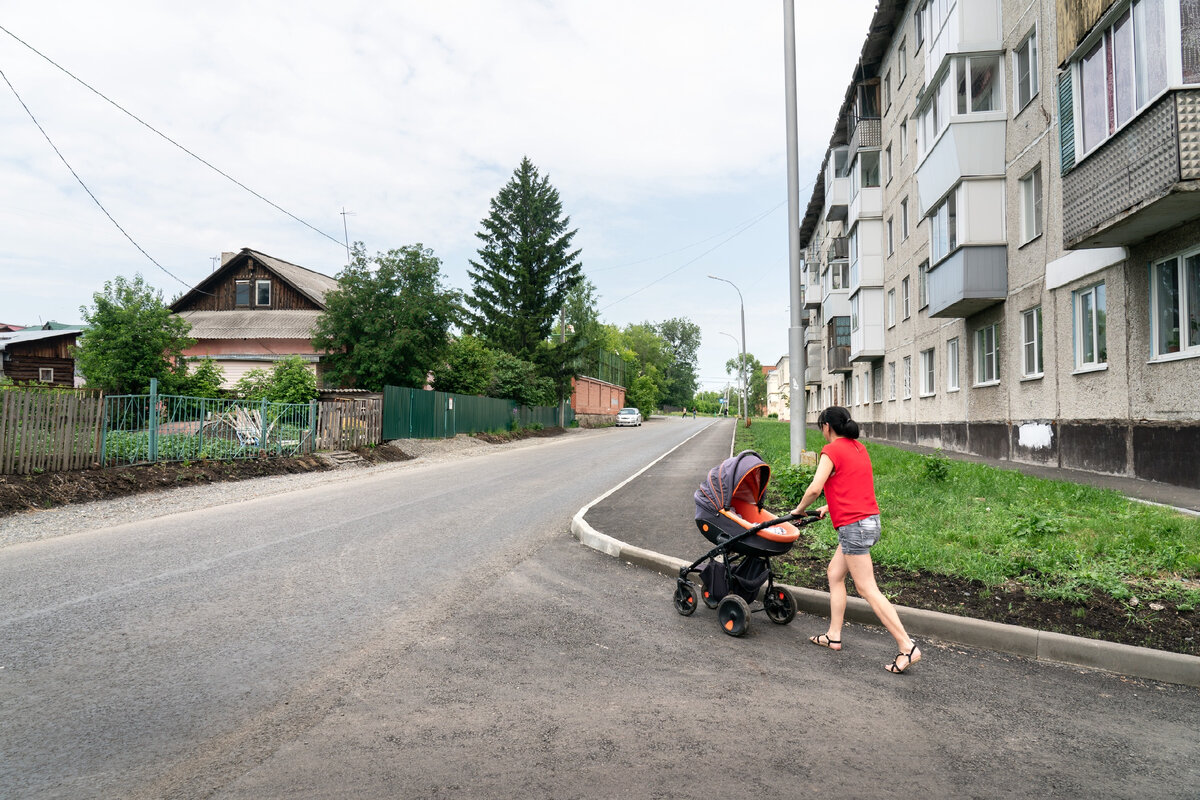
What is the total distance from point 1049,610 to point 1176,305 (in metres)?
8.35

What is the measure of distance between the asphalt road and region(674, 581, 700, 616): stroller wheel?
0.09 metres

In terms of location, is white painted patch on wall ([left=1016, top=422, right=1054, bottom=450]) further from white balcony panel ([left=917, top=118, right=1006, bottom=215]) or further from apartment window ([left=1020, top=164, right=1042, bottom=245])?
white balcony panel ([left=917, top=118, right=1006, bottom=215])

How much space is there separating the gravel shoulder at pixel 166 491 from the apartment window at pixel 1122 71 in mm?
15057

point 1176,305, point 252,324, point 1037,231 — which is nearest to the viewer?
point 1176,305

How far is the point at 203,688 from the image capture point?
3924mm

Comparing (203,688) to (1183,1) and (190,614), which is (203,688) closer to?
(190,614)

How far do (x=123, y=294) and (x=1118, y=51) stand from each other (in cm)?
3222

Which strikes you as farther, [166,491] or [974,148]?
[974,148]

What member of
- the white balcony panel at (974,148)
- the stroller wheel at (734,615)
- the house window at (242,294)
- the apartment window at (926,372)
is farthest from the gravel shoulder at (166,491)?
the house window at (242,294)

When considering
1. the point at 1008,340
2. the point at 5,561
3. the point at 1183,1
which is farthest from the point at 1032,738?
the point at 1008,340

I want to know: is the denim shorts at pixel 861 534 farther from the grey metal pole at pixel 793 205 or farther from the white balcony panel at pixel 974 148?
the white balcony panel at pixel 974 148

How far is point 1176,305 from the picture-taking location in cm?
1085

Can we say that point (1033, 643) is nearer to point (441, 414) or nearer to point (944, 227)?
point (944, 227)

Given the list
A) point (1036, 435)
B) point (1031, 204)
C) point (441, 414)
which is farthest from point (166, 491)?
point (1031, 204)
